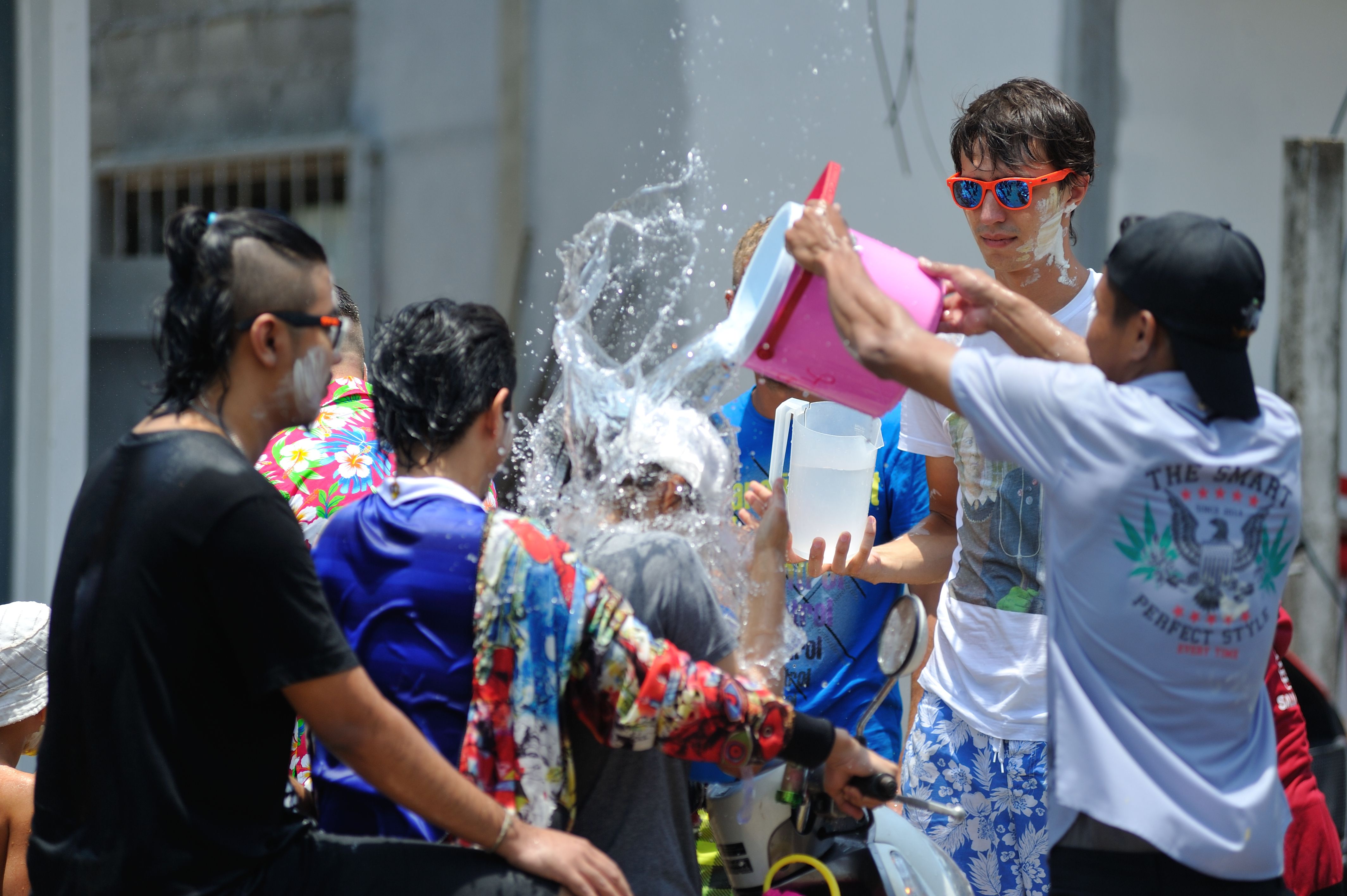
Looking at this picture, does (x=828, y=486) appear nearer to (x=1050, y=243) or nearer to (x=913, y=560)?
(x=913, y=560)

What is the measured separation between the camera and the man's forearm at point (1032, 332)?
6.53 feet

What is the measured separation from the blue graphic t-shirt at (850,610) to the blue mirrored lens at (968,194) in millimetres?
520

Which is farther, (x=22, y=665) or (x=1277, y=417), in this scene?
(x=22, y=665)

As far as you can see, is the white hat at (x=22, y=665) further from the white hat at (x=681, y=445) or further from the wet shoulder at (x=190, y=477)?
the white hat at (x=681, y=445)

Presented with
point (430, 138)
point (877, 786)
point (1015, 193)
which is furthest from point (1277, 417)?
point (430, 138)

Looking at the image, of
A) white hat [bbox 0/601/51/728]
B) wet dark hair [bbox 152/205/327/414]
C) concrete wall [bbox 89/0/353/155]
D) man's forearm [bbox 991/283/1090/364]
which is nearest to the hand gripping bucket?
man's forearm [bbox 991/283/1090/364]

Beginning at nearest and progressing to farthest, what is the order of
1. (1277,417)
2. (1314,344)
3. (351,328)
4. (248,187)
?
(1277,417) → (351,328) → (248,187) → (1314,344)

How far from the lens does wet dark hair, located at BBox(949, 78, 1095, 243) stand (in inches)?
97.0

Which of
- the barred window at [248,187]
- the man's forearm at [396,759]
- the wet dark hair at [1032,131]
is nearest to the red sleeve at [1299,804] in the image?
the wet dark hair at [1032,131]

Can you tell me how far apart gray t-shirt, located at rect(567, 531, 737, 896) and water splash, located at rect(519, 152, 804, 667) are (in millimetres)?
159

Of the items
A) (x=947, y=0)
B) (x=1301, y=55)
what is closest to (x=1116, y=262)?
(x=947, y=0)

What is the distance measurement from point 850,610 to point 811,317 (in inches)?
40.7

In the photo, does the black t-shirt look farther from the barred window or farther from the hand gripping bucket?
the barred window

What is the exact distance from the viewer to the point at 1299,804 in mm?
2127
